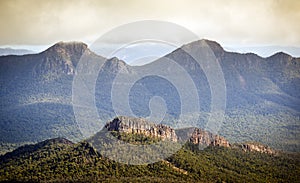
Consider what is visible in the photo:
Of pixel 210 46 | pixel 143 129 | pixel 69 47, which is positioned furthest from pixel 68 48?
pixel 143 129

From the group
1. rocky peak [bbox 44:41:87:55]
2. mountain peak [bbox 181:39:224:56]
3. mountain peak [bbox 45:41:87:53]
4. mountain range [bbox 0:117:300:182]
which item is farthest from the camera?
mountain peak [bbox 181:39:224:56]

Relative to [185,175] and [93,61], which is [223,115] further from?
[185,175]

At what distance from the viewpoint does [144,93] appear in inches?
7274

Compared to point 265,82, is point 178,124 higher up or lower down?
lower down

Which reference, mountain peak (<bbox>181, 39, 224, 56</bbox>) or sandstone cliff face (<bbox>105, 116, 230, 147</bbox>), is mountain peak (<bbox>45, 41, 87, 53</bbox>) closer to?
mountain peak (<bbox>181, 39, 224, 56</bbox>)

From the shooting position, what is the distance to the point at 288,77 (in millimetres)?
196375

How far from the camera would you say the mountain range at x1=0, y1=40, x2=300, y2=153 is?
15025cm

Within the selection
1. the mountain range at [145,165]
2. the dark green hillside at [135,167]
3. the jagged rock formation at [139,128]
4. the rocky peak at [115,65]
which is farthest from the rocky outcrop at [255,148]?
the rocky peak at [115,65]

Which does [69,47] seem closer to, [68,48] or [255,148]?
[68,48]

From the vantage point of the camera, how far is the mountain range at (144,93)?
150250 mm

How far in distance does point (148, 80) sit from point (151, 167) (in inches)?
4582

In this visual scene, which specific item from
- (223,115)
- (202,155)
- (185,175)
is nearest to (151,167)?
(185,175)

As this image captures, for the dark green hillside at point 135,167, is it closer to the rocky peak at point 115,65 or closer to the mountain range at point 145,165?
the mountain range at point 145,165

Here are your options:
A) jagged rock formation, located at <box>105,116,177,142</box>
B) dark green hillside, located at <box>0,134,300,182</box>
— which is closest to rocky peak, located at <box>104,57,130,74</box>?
dark green hillside, located at <box>0,134,300,182</box>
